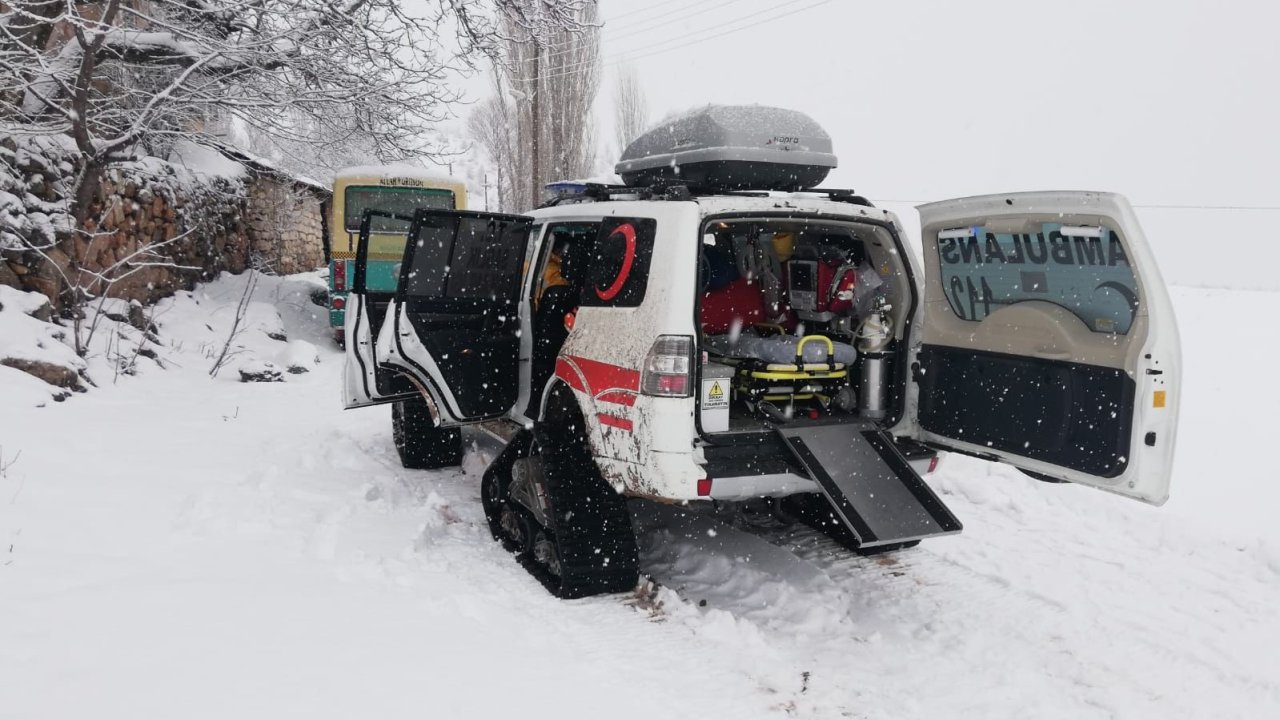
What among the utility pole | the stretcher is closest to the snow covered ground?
the stretcher

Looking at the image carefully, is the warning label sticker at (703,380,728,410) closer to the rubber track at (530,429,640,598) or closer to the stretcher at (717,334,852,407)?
the stretcher at (717,334,852,407)

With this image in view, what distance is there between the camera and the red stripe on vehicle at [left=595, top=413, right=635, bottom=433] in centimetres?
402

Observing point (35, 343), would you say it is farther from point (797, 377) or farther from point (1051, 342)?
point (1051, 342)

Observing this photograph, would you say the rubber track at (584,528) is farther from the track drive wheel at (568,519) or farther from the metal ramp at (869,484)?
the metal ramp at (869,484)

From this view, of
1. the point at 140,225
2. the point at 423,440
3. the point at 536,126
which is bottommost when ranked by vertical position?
the point at 423,440

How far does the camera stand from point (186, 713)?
9.19 ft

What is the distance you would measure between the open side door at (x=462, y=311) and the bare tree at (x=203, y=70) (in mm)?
4848

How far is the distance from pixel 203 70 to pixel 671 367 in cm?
790

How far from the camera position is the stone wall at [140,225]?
8531mm

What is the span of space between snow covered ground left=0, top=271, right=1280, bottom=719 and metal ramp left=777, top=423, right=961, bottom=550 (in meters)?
0.55

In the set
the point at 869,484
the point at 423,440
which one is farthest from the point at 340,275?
the point at 869,484

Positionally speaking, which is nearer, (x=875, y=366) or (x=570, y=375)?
(x=570, y=375)

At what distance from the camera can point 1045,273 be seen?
13.3 feet

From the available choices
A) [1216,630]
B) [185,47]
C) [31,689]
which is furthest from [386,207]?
[1216,630]
